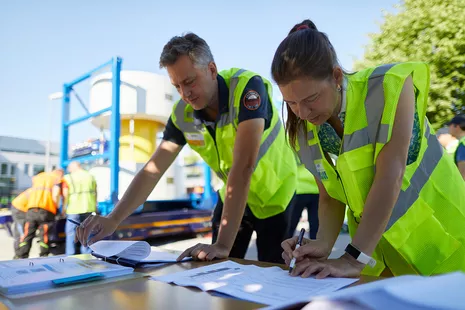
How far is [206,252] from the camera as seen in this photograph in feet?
4.83

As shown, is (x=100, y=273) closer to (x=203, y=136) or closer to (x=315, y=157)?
(x=315, y=157)

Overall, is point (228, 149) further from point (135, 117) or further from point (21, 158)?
point (21, 158)

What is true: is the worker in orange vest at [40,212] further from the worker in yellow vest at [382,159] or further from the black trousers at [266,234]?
the worker in yellow vest at [382,159]

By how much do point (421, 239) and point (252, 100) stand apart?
2.72 feet

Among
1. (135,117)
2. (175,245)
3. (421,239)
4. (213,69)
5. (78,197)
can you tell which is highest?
(135,117)

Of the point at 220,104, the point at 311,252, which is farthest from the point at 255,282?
the point at 220,104

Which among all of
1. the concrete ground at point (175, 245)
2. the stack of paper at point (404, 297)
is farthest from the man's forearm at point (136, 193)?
the concrete ground at point (175, 245)

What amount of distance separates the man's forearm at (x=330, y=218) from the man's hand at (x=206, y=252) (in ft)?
1.16

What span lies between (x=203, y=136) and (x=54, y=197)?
4065 mm

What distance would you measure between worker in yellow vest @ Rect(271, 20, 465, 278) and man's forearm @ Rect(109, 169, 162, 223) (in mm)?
854

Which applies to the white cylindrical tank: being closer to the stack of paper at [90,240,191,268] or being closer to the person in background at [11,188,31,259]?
the person in background at [11,188,31,259]

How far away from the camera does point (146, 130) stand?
7477 mm

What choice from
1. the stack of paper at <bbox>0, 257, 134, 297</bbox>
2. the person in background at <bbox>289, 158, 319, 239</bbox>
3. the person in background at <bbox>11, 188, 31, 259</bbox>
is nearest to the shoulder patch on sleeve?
the stack of paper at <bbox>0, 257, 134, 297</bbox>

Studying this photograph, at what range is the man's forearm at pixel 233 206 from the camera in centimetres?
155
